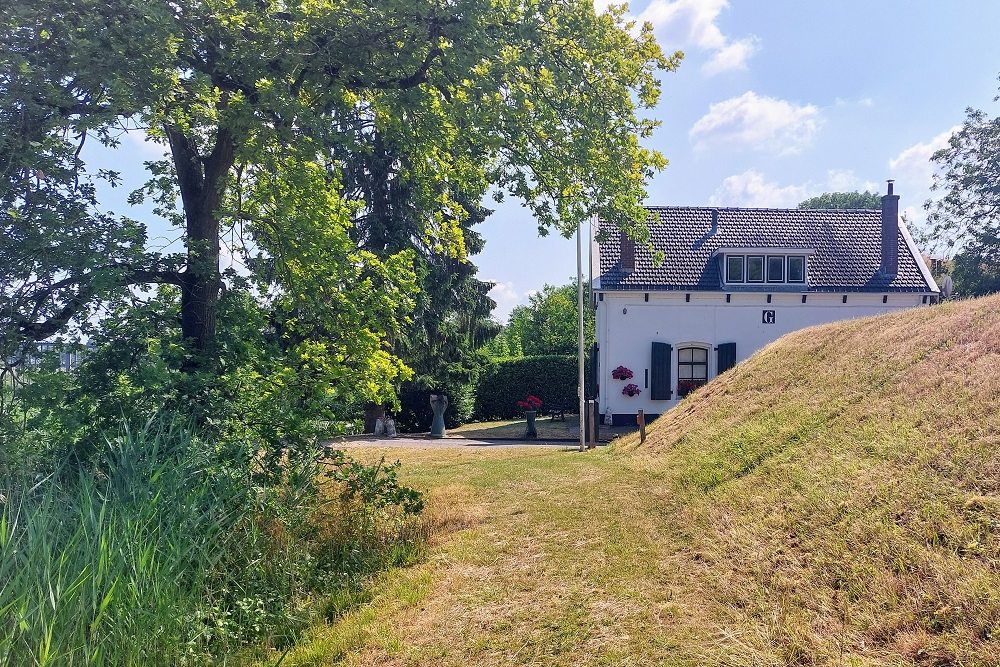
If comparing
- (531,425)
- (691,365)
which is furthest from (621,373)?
(531,425)

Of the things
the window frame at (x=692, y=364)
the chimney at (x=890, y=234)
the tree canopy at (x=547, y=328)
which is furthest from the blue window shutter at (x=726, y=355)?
the tree canopy at (x=547, y=328)

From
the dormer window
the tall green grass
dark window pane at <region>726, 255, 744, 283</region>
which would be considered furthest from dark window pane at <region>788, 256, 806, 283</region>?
the tall green grass

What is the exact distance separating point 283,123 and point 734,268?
58.6 ft

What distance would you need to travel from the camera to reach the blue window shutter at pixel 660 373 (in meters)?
20.5

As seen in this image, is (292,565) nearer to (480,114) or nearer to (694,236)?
(480,114)

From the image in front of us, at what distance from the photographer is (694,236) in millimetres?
22469

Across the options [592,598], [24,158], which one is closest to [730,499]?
[592,598]

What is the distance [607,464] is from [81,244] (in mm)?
8145

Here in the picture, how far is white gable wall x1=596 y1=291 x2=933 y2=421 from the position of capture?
68.1 feet

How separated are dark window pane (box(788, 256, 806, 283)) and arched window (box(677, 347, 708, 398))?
397 centimetres

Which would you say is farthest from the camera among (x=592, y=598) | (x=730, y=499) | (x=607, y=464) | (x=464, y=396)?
(x=464, y=396)

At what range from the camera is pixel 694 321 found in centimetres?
2091

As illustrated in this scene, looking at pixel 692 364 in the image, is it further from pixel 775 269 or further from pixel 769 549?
pixel 769 549

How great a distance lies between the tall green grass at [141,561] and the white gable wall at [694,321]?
53.3ft
